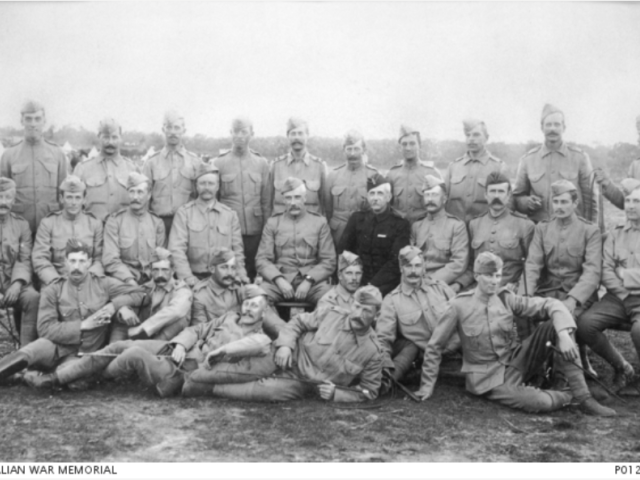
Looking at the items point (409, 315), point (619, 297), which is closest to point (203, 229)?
point (409, 315)

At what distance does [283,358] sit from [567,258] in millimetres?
2609

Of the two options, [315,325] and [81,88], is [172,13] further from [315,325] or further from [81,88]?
[315,325]

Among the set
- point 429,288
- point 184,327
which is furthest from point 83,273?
point 429,288

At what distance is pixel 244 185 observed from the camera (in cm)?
744

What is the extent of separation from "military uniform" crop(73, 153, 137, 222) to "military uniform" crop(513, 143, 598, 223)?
3.79 meters

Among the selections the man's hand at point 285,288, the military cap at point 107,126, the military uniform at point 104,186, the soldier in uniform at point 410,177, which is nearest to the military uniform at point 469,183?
the soldier in uniform at point 410,177

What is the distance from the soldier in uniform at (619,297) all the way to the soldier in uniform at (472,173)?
1.31 m

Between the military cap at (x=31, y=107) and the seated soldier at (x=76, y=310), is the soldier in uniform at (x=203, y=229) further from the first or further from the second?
the military cap at (x=31, y=107)

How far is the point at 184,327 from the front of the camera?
20.0 ft

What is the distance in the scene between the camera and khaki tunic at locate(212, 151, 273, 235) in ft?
24.4

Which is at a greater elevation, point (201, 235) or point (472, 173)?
point (472, 173)

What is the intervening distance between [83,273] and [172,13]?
9.49 ft

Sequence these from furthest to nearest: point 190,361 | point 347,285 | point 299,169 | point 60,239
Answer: point 299,169, point 60,239, point 347,285, point 190,361

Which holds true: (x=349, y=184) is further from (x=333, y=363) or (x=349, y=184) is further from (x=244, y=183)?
(x=333, y=363)
